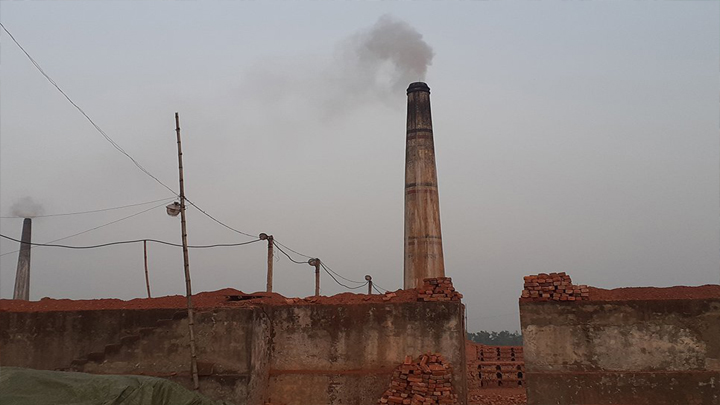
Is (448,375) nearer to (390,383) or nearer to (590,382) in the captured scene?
(390,383)

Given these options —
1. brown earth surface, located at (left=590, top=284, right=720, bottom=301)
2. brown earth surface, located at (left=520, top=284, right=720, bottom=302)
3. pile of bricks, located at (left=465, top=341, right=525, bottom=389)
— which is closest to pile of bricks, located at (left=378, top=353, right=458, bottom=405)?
brown earth surface, located at (left=520, top=284, right=720, bottom=302)

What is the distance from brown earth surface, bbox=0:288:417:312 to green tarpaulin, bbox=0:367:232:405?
3.32 m

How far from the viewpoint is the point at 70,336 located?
1215cm

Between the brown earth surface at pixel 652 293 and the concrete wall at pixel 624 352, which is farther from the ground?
the brown earth surface at pixel 652 293

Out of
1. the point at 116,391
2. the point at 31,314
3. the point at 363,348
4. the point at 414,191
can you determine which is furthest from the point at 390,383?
the point at 414,191

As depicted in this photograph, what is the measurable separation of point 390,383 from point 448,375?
1.15 m

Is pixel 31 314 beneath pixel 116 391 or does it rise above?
Result: above

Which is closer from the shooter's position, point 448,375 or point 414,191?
point 448,375

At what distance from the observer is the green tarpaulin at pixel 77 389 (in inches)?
314

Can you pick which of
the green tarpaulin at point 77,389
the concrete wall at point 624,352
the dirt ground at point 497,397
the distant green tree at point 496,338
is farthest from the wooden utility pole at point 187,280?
the distant green tree at point 496,338

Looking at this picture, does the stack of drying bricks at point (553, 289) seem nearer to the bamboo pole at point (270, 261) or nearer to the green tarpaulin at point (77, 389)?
the green tarpaulin at point (77, 389)

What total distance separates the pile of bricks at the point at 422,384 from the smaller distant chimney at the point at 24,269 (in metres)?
30.7

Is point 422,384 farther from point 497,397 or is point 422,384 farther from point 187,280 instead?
point 497,397

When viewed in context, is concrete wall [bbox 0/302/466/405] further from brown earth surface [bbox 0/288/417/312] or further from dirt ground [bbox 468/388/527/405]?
dirt ground [bbox 468/388/527/405]
